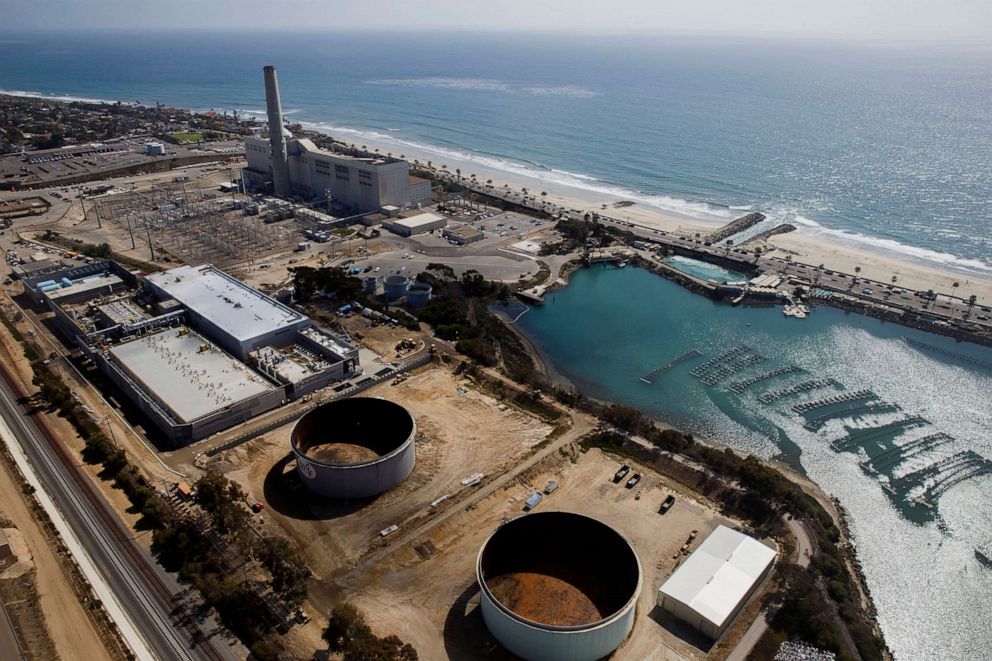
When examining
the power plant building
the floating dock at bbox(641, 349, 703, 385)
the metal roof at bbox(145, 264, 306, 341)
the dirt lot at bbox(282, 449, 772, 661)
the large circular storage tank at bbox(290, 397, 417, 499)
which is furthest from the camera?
the power plant building

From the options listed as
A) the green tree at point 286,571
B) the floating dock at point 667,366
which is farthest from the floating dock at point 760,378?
the green tree at point 286,571

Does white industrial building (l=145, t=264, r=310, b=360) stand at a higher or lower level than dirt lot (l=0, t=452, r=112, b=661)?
higher

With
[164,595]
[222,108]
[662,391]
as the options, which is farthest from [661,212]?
[222,108]

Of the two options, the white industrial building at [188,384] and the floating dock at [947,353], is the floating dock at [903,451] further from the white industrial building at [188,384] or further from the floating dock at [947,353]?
the white industrial building at [188,384]

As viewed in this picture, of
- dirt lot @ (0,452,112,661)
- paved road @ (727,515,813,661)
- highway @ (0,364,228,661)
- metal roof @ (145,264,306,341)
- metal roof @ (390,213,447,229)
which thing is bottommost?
highway @ (0,364,228,661)

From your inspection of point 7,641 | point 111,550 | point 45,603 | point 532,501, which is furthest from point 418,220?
point 7,641

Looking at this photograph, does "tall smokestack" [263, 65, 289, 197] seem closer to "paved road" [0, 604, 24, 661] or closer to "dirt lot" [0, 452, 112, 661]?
"dirt lot" [0, 452, 112, 661]

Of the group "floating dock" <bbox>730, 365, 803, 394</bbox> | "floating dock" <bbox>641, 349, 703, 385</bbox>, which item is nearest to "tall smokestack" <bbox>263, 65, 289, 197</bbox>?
"floating dock" <bbox>641, 349, 703, 385</bbox>
